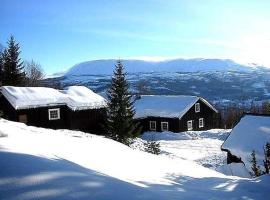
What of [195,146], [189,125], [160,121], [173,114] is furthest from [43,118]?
[189,125]

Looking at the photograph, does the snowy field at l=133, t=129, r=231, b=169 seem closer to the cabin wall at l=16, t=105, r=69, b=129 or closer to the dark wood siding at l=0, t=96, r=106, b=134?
the dark wood siding at l=0, t=96, r=106, b=134

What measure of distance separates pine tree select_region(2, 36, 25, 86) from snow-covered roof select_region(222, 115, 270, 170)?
3209 centimetres

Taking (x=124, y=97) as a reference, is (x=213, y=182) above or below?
below

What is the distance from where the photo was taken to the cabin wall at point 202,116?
4501 centimetres

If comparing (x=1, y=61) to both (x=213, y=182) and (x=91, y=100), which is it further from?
(x=213, y=182)

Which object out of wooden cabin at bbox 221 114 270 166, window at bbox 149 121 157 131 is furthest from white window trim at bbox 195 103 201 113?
wooden cabin at bbox 221 114 270 166

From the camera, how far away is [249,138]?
2427 cm

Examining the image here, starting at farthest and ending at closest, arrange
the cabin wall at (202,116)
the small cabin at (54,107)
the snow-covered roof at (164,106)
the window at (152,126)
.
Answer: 1. the window at (152,126)
2. the cabin wall at (202,116)
3. the snow-covered roof at (164,106)
4. the small cabin at (54,107)

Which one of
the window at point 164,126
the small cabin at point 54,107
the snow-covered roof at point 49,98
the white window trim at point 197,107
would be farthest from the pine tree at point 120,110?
the white window trim at point 197,107

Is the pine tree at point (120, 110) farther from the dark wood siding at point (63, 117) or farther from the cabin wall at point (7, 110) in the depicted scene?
the cabin wall at point (7, 110)

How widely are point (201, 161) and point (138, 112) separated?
2047cm

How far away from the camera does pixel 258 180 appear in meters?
10.9

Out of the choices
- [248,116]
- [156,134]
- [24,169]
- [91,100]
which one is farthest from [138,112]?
[24,169]

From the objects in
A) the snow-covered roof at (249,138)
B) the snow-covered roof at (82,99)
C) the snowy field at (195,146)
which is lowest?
the snowy field at (195,146)
